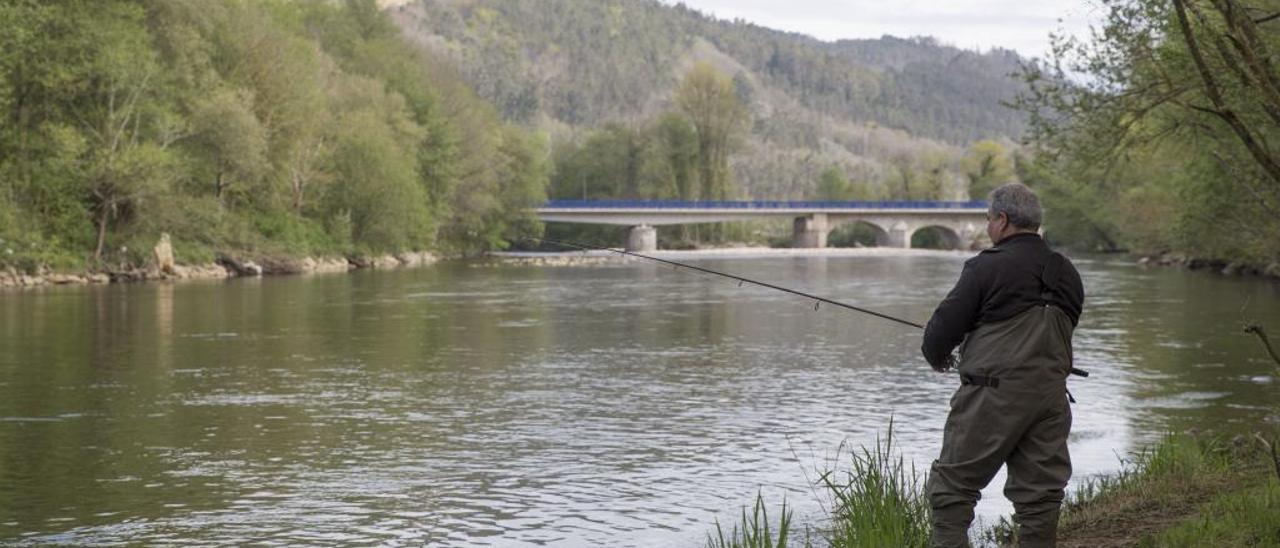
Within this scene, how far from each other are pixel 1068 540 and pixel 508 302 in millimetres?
35159

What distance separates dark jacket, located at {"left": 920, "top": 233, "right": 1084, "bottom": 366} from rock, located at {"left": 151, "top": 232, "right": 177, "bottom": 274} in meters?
53.3

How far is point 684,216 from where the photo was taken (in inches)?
4318

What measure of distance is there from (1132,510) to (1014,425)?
3.91 meters

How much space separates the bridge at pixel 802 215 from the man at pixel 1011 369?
93.9m

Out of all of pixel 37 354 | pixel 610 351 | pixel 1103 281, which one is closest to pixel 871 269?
pixel 1103 281

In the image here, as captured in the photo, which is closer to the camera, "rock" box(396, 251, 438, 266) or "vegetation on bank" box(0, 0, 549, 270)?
Result: "vegetation on bank" box(0, 0, 549, 270)

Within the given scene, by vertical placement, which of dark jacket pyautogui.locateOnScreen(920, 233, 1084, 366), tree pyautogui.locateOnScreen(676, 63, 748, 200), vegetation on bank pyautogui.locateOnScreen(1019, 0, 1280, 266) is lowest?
dark jacket pyautogui.locateOnScreen(920, 233, 1084, 366)

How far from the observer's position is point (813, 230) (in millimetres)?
116312

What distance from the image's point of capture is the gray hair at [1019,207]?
6852 mm

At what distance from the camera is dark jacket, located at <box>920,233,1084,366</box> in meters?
6.75

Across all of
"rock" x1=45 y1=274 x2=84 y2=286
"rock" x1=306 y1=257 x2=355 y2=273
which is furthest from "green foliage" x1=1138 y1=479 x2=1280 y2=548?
"rock" x1=306 y1=257 x2=355 y2=273

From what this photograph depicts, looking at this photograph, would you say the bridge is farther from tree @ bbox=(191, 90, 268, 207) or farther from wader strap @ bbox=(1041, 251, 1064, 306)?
wader strap @ bbox=(1041, 251, 1064, 306)

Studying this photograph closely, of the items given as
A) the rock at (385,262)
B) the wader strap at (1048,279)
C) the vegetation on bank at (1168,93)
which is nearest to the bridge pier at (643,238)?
the rock at (385,262)

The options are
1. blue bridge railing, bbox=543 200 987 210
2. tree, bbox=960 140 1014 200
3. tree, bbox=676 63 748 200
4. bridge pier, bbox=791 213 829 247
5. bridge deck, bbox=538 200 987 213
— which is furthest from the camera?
tree, bbox=960 140 1014 200
